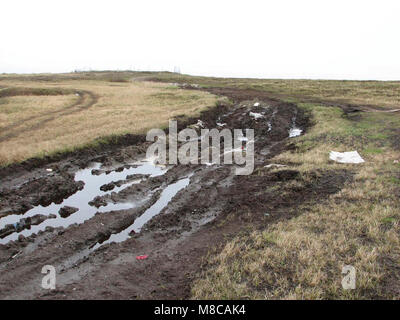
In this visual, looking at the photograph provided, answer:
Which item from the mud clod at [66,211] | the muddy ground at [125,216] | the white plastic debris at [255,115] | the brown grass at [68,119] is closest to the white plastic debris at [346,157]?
the muddy ground at [125,216]

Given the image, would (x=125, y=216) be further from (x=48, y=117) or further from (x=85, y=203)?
(x=48, y=117)

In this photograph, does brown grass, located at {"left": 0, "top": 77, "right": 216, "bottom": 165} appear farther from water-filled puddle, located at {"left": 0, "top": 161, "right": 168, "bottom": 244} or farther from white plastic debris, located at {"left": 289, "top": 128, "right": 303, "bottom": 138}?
white plastic debris, located at {"left": 289, "top": 128, "right": 303, "bottom": 138}

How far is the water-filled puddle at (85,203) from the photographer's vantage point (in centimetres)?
1298

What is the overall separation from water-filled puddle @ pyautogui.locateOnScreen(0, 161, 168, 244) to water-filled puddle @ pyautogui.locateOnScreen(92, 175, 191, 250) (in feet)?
3.70

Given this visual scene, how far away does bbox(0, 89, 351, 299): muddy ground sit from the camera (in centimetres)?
894

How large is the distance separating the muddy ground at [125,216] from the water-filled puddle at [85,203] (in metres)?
0.05

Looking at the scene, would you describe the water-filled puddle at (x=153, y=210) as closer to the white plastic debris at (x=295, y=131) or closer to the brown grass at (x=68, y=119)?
the brown grass at (x=68, y=119)

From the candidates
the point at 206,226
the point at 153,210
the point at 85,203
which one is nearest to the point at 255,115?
the point at 153,210

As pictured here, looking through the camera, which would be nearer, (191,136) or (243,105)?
(191,136)

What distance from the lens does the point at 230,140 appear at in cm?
2741

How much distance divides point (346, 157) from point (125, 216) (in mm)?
14041
